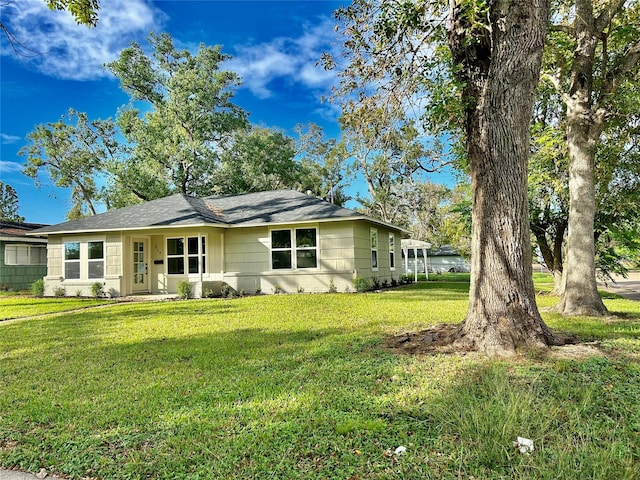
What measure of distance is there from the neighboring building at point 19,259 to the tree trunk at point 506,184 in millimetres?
21342

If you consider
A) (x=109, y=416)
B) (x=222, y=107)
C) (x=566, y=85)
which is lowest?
(x=109, y=416)

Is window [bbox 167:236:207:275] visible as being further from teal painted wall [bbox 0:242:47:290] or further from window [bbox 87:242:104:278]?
teal painted wall [bbox 0:242:47:290]

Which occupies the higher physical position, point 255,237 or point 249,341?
point 255,237

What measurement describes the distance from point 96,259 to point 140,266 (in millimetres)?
1602

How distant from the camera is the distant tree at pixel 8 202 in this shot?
1624 inches

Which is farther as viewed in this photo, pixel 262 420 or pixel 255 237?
pixel 255 237

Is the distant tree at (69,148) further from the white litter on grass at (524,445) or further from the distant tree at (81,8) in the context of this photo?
the white litter on grass at (524,445)

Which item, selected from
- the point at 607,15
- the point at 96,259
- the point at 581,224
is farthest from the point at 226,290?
the point at 607,15

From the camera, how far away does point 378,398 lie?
3.55m

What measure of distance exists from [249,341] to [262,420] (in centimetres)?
315

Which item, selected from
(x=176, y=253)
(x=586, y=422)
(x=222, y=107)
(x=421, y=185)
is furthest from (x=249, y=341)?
(x=421, y=185)

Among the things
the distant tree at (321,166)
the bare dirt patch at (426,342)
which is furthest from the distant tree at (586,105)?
the distant tree at (321,166)

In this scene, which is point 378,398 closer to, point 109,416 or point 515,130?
point 109,416

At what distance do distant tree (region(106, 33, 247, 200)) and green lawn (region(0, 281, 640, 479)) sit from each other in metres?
18.1
